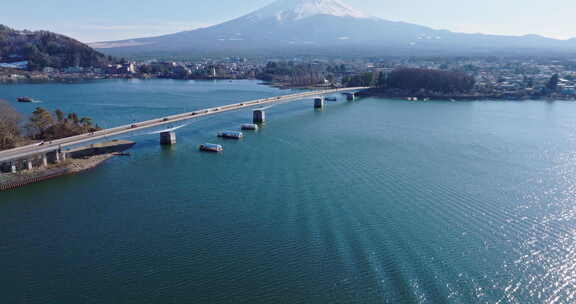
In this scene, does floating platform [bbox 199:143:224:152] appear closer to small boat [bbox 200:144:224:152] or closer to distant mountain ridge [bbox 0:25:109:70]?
small boat [bbox 200:144:224:152]

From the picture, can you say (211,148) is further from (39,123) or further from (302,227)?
(302,227)

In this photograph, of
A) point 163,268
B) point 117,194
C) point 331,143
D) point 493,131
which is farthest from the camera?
point 493,131

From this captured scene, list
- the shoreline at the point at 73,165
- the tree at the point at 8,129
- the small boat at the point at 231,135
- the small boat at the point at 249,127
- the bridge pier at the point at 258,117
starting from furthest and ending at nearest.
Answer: the bridge pier at the point at 258,117 < the small boat at the point at 249,127 < the small boat at the point at 231,135 < the tree at the point at 8,129 < the shoreline at the point at 73,165

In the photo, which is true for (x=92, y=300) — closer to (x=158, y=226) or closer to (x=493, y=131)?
(x=158, y=226)

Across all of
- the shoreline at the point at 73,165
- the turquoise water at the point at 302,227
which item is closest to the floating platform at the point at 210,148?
the turquoise water at the point at 302,227

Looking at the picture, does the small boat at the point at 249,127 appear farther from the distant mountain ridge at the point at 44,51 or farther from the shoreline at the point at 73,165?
the distant mountain ridge at the point at 44,51

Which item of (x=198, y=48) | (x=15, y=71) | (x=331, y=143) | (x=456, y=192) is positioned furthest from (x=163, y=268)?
(x=198, y=48)

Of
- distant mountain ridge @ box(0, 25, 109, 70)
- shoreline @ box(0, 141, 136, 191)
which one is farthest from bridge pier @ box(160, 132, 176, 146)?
distant mountain ridge @ box(0, 25, 109, 70)
